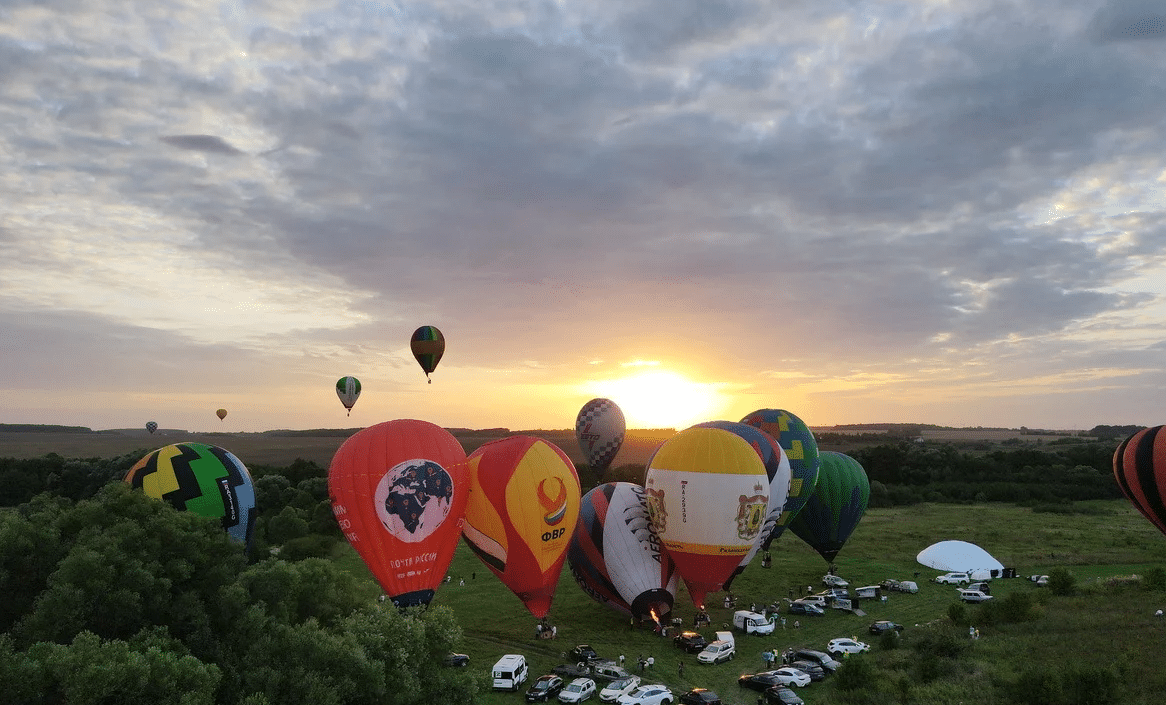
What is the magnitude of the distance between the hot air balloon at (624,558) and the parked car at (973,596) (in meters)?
16.0

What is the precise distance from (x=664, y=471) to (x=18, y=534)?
849 inches

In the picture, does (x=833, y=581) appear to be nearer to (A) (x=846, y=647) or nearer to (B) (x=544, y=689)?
(A) (x=846, y=647)

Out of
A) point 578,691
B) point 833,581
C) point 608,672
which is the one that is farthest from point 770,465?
point 578,691

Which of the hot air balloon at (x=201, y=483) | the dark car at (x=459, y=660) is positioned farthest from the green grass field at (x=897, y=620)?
the hot air balloon at (x=201, y=483)

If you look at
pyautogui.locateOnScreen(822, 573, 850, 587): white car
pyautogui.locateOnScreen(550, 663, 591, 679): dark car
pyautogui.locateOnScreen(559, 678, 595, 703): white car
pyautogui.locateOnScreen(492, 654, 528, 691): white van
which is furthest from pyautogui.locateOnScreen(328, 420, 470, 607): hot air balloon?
pyautogui.locateOnScreen(822, 573, 850, 587): white car

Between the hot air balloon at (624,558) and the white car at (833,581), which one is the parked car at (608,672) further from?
the white car at (833,581)

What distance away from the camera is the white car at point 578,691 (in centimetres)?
2411

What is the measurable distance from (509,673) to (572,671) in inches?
90.9

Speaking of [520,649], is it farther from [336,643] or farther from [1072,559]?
[1072,559]

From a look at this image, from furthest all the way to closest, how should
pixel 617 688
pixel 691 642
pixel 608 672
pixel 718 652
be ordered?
1. pixel 691 642
2. pixel 718 652
3. pixel 608 672
4. pixel 617 688

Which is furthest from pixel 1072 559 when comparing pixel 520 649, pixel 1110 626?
pixel 520 649

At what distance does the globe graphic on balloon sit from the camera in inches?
1038

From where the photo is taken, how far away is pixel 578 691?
79.9 feet

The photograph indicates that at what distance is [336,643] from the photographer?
54.6 feet
